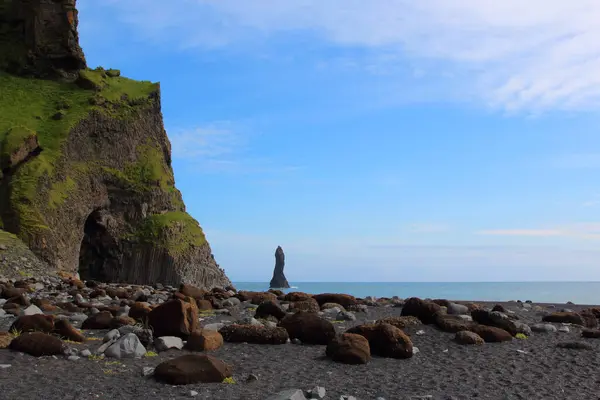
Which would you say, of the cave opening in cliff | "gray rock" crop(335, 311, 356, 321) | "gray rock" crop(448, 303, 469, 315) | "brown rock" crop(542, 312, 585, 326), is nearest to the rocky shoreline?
"gray rock" crop(335, 311, 356, 321)

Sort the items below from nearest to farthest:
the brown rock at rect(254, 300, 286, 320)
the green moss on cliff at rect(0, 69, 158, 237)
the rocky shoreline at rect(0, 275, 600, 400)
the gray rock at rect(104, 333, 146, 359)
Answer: the rocky shoreline at rect(0, 275, 600, 400) → the gray rock at rect(104, 333, 146, 359) → the brown rock at rect(254, 300, 286, 320) → the green moss on cliff at rect(0, 69, 158, 237)

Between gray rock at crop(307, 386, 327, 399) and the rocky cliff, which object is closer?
gray rock at crop(307, 386, 327, 399)

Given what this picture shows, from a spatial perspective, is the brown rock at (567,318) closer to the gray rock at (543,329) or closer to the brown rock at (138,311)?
the gray rock at (543,329)

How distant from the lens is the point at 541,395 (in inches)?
273

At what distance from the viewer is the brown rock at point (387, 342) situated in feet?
29.7

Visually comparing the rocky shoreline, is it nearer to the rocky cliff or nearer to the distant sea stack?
the rocky cliff

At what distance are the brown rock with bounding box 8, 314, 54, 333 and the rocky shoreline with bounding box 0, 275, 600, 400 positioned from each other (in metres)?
0.02

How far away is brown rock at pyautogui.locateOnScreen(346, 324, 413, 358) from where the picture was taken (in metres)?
9.05

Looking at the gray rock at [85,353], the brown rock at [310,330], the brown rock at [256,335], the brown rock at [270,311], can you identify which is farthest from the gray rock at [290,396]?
the brown rock at [270,311]

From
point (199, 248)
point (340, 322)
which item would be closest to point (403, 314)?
point (340, 322)

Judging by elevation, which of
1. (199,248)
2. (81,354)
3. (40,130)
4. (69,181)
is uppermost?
(40,130)

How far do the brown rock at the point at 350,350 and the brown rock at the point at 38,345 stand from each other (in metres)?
4.08

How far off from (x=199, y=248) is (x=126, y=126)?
11.1 m

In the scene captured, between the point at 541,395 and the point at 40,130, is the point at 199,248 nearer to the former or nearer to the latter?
the point at 40,130
